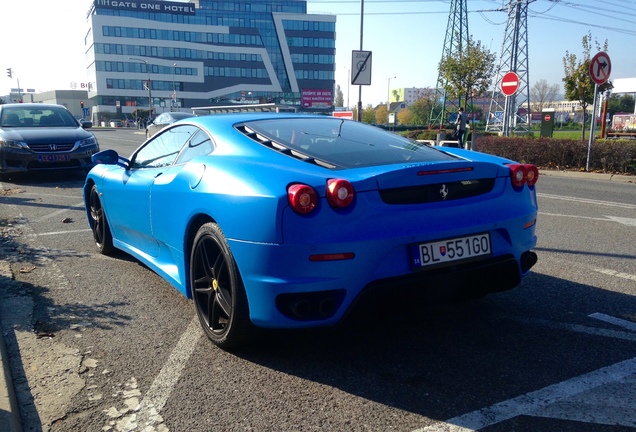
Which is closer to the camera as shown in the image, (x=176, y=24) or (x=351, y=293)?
(x=351, y=293)

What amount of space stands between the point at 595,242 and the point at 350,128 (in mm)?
3403

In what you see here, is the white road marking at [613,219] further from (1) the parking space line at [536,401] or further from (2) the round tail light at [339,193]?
(2) the round tail light at [339,193]

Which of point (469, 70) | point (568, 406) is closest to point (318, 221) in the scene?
point (568, 406)

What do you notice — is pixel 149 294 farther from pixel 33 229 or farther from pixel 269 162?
pixel 33 229

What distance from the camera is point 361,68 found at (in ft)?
51.1

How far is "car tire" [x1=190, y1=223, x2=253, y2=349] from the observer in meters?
2.90

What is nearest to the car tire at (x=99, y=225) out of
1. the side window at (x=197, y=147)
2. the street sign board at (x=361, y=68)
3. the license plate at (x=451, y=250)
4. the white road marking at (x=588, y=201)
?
the side window at (x=197, y=147)

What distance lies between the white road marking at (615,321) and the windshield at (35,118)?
11179 millimetres

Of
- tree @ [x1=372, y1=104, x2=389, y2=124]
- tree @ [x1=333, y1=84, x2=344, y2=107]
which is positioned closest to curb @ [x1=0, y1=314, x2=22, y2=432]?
tree @ [x1=372, y1=104, x2=389, y2=124]

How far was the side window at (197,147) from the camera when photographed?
11.8 ft

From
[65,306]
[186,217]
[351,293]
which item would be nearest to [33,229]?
[65,306]

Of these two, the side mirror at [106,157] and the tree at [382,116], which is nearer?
the side mirror at [106,157]

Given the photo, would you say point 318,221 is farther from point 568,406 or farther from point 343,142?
point 568,406

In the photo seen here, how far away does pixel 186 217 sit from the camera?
10.9 ft
